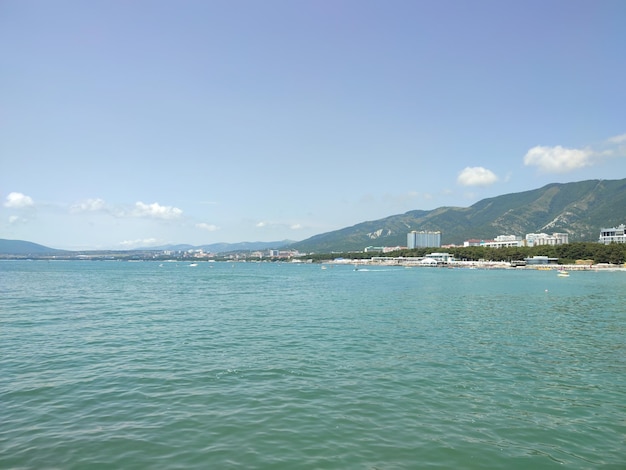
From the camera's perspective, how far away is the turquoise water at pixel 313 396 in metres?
8.62

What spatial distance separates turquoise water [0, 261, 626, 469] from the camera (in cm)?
862

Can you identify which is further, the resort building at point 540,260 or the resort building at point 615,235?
the resort building at point 615,235

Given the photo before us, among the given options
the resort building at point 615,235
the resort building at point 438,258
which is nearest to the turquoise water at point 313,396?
the resort building at point 438,258

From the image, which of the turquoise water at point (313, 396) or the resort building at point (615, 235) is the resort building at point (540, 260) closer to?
the resort building at point (615, 235)

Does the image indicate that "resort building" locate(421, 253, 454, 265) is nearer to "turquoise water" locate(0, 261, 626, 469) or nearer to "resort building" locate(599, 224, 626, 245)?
"resort building" locate(599, 224, 626, 245)

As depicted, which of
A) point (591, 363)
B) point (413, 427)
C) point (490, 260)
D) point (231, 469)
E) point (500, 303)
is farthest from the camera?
point (490, 260)

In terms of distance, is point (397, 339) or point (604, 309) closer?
point (397, 339)

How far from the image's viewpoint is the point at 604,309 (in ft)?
107

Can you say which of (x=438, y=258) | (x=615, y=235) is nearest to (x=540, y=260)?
(x=438, y=258)

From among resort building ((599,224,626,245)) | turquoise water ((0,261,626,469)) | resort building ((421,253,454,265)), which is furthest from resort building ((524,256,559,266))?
turquoise water ((0,261,626,469))

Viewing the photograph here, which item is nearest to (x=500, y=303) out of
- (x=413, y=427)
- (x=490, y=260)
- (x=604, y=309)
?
(x=604, y=309)

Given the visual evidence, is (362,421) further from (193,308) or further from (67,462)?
(193,308)

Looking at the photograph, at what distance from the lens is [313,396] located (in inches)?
472

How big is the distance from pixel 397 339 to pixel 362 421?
10827 mm
